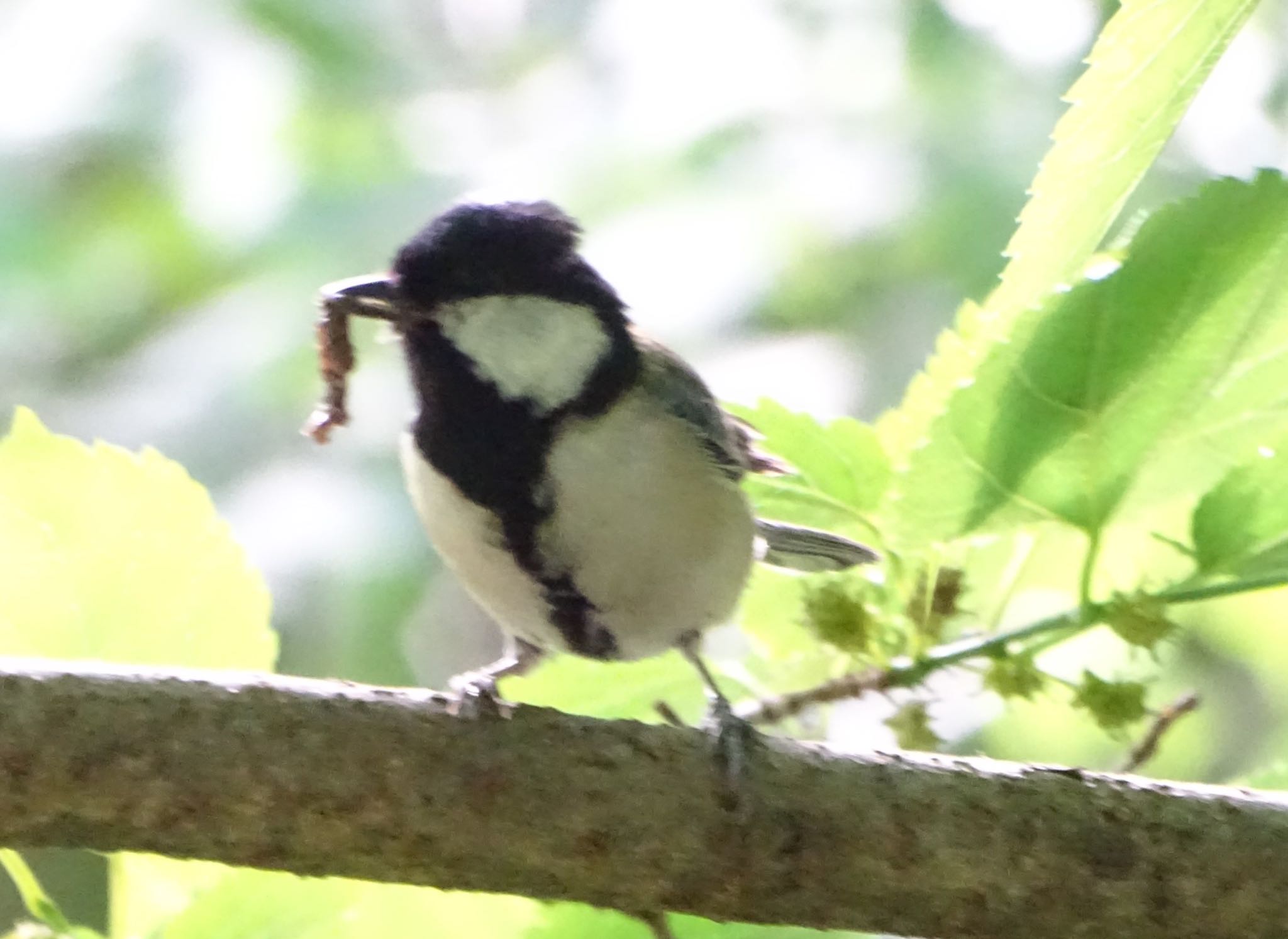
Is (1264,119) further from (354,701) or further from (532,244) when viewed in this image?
(354,701)

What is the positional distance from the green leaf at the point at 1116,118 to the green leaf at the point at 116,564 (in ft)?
1.13

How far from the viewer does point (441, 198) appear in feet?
3.65

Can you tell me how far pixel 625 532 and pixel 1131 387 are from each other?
247 millimetres

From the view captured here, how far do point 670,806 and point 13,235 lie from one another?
0.98 metres

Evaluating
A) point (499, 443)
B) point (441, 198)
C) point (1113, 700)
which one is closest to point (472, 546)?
point (499, 443)

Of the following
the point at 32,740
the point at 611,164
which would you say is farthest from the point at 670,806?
the point at 611,164

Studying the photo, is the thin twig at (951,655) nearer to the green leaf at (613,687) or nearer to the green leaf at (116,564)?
the green leaf at (613,687)

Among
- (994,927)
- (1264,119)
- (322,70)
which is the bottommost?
(994,927)

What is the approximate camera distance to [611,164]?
1105 mm

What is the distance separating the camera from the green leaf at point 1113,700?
0.56m

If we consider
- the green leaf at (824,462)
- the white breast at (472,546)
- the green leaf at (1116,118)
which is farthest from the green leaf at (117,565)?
the green leaf at (1116,118)

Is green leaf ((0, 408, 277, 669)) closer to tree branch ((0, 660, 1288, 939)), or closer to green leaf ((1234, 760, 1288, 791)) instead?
tree branch ((0, 660, 1288, 939))

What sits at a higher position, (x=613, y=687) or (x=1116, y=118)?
(x=1116, y=118)

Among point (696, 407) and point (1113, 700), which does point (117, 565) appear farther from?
point (1113, 700)
